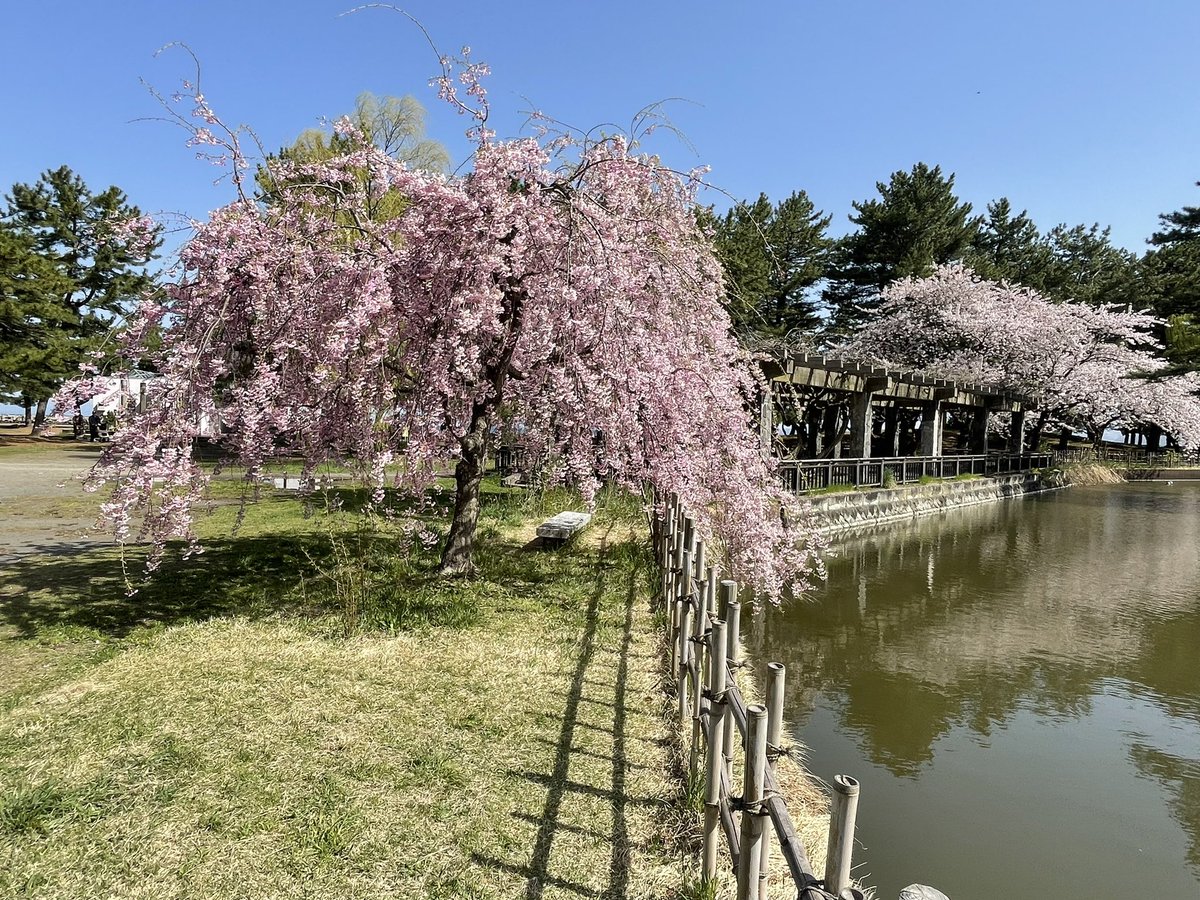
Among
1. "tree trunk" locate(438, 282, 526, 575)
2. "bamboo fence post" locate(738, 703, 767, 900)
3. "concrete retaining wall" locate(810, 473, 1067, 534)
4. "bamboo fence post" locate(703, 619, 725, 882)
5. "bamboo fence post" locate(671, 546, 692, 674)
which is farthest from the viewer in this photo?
"concrete retaining wall" locate(810, 473, 1067, 534)

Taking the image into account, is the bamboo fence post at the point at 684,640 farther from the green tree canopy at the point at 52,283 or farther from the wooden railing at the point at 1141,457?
the wooden railing at the point at 1141,457

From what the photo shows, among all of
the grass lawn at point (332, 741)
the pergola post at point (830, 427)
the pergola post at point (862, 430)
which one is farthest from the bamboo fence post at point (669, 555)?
the pergola post at point (830, 427)

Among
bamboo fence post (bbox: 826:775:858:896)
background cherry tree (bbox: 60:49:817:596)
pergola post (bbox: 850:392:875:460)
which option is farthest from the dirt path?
pergola post (bbox: 850:392:875:460)

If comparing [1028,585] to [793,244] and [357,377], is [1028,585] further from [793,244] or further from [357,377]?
[793,244]

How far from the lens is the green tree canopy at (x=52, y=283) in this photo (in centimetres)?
2456

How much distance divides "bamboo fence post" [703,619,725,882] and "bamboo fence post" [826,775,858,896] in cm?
106

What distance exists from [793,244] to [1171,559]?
23.6m

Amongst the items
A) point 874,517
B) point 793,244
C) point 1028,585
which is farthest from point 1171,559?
point 793,244

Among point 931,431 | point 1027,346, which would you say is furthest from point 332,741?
point 1027,346

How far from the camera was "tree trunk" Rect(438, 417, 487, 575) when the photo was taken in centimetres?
700

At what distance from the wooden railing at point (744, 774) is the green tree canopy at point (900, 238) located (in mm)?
31646

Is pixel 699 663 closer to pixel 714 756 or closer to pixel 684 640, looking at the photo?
pixel 684 640

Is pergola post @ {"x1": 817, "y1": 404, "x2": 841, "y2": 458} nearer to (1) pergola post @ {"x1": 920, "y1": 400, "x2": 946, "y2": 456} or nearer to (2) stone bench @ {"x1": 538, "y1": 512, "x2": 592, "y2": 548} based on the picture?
(1) pergola post @ {"x1": 920, "y1": 400, "x2": 946, "y2": 456}

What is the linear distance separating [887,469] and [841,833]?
18.8m
